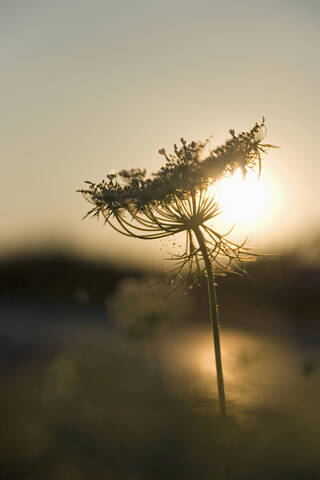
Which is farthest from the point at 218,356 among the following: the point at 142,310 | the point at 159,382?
the point at 142,310

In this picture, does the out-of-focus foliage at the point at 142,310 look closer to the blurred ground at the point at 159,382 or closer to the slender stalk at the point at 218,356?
the blurred ground at the point at 159,382

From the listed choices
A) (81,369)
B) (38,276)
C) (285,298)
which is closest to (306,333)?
(285,298)

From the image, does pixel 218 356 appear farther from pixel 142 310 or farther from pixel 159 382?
pixel 142 310

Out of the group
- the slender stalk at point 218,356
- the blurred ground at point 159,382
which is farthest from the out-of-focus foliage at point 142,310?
the slender stalk at point 218,356

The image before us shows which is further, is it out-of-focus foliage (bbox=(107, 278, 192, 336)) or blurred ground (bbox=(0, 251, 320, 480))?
out-of-focus foliage (bbox=(107, 278, 192, 336))

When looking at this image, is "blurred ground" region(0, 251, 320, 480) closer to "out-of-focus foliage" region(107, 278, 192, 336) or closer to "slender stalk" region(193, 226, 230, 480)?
"out-of-focus foliage" region(107, 278, 192, 336)

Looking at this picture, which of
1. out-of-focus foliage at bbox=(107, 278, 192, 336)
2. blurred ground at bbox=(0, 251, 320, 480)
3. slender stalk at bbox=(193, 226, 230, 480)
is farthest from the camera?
out-of-focus foliage at bbox=(107, 278, 192, 336)

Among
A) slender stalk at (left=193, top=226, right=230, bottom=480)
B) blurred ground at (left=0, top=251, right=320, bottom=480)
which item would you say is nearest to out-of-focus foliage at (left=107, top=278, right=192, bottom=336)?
blurred ground at (left=0, top=251, right=320, bottom=480)

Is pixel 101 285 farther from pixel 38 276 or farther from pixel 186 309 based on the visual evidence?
pixel 186 309

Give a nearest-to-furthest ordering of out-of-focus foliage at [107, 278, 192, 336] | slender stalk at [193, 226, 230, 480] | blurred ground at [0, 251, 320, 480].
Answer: slender stalk at [193, 226, 230, 480], blurred ground at [0, 251, 320, 480], out-of-focus foliage at [107, 278, 192, 336]
